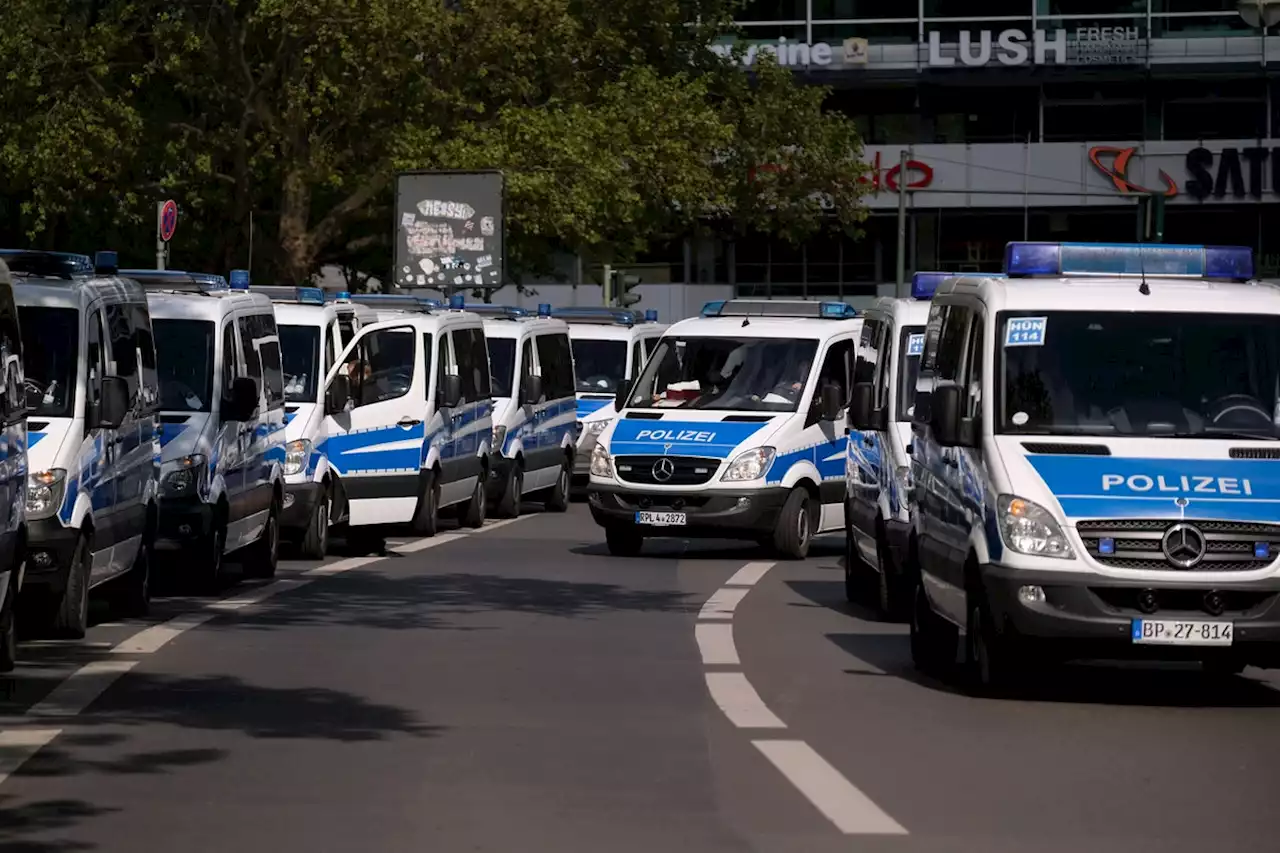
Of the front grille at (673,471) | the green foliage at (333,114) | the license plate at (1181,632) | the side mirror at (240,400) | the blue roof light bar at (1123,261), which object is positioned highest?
the green foliage at (333,114)

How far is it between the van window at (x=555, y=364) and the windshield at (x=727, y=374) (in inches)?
252

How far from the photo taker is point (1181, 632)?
11.8 metres

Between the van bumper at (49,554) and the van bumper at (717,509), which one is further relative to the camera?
the van bumper at (717,509)

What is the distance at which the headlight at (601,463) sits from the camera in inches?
899

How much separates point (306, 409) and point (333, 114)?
2010 centimetres

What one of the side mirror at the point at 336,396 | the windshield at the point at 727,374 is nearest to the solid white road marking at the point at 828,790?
the side mirror at the point at 336,396

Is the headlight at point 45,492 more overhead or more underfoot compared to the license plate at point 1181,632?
more overhead

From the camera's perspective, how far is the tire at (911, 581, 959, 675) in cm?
1333

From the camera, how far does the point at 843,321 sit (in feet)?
79.5

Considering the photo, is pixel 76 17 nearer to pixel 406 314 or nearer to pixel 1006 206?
pixel 406 314

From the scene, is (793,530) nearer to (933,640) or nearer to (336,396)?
(336,396)

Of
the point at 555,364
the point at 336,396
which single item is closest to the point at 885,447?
the point at 336,396

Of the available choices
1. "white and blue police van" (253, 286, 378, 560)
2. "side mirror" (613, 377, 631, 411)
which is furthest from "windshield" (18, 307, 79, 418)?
"side mirror" (613, 377, 631, 411)

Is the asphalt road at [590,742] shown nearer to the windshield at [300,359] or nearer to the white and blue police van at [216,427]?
the white and blue police van at [216,427]
